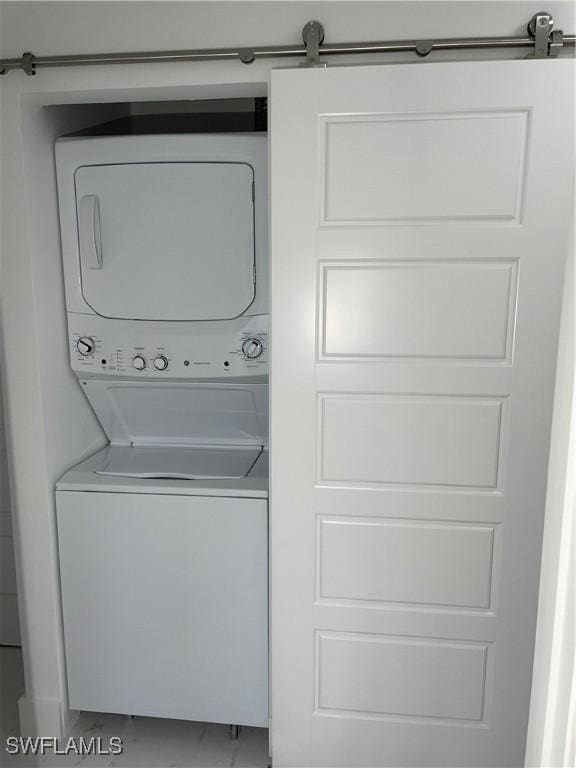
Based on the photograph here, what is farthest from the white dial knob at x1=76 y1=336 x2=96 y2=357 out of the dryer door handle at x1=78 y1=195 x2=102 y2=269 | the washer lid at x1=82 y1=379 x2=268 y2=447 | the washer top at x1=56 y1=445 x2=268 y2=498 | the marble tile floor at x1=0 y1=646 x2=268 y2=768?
the marble tile floor at x1=0 y1=646 x2=268 y2=768

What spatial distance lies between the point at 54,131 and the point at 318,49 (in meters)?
0.87

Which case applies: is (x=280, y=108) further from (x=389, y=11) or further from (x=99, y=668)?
(x=99, y=668)

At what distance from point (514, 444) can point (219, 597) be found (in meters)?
1.00

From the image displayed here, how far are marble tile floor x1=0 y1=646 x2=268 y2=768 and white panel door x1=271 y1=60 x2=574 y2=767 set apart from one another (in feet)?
0.88

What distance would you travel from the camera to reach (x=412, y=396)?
68.6 inches

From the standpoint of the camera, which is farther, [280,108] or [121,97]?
[121,97]

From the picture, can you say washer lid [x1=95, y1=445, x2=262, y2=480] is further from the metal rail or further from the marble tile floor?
the metal rail

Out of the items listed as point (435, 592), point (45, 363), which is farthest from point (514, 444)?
point (45, 363)

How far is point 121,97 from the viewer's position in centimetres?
179

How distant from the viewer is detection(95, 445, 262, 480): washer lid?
2.06 metres

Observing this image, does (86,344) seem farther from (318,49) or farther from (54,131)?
(318,49)

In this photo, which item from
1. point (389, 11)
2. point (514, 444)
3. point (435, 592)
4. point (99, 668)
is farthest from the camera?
point (99, 668)

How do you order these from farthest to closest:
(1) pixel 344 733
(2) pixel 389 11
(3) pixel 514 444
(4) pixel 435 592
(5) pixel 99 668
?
(5) pixel 99 668
(1) pixel 344 733
(4) pixel 435 592
(3) pixel 514 444
(2) pixel 389 11

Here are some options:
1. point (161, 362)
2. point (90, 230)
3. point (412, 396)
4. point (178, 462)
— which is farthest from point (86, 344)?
point (412, 396)
